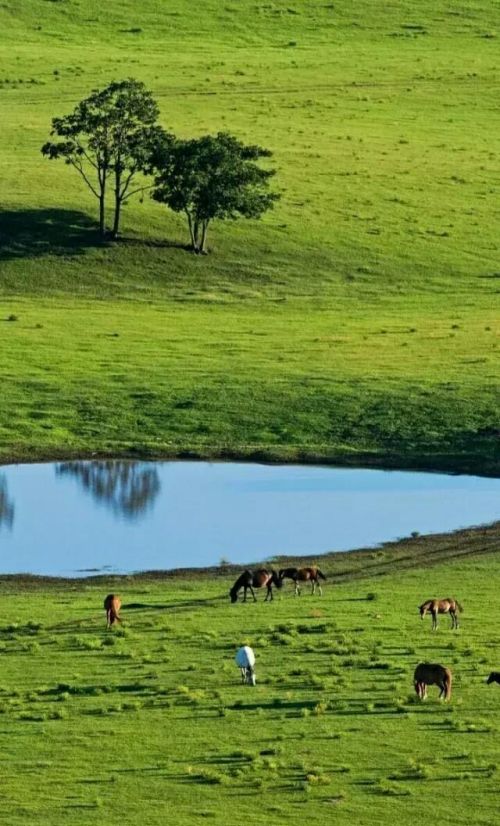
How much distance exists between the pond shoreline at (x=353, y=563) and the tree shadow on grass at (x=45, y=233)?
40656mm

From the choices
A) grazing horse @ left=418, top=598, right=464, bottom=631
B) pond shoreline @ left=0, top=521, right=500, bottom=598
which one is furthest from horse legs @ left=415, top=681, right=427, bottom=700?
pond shoreline @ left=0, top=521, right=500, bottom=598

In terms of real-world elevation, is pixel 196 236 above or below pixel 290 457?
above

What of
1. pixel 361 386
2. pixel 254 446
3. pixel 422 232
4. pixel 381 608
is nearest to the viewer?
pixel 381 608

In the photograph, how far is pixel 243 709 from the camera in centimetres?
3206

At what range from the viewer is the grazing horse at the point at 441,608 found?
37.5 m

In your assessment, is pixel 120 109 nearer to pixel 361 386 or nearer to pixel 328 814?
pixel 361 386

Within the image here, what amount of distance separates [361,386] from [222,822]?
1607 inches

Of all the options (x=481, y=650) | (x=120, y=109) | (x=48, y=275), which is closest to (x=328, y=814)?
(x=481, y=650)

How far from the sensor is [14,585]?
43375 mm

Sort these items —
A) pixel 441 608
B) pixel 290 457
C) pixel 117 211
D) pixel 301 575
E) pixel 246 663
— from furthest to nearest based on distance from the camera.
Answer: pixel 117 211, pixel 290 457, pixel 301 575, pixel 441 608, pixel 246 663

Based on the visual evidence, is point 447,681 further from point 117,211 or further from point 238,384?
point 117,211

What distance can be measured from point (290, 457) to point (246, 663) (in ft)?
84.3

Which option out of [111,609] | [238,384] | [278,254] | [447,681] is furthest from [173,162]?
[447,681]

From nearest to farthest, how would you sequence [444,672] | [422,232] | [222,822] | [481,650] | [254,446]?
[222,822] < [444,672] < [481,650] < [254,446] < [422,232]
